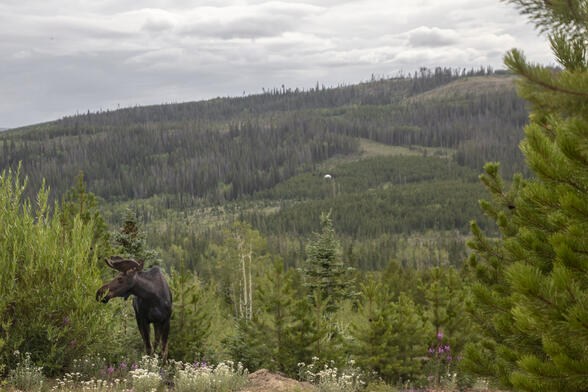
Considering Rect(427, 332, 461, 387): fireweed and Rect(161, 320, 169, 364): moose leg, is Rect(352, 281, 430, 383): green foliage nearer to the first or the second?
Rect(427, 332, 461, 387): fireweed

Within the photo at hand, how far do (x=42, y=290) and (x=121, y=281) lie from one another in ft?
4.62

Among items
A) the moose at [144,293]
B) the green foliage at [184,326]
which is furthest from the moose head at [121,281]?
the green foliage at [184,326]

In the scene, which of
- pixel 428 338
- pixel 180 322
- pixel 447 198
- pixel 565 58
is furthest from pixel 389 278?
pixel 447 198

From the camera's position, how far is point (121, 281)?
907 centimetres

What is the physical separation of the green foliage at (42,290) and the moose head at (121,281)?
0.18 meters

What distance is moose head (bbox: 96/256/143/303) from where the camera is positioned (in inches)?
351

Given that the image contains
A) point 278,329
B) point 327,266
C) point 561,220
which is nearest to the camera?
point 561,220

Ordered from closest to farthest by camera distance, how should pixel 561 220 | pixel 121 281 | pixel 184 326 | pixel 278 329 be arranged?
1. pixel 561 220
2. pixel 121 281
3. pixel 278 329
4. pixel 184 326

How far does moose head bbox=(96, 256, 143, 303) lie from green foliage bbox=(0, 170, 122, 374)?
184mm

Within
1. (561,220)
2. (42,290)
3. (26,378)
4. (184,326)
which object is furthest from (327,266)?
(561,220)

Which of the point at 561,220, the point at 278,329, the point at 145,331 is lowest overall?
the point at 278,329

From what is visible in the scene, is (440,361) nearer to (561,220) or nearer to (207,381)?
(207,381)

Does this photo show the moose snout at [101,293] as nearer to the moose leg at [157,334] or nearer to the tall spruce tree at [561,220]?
the moose leg at [157,334]

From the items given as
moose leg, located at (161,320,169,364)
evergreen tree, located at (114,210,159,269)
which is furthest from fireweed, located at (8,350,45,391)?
evergreen tree, located at (114,210,159,269)
